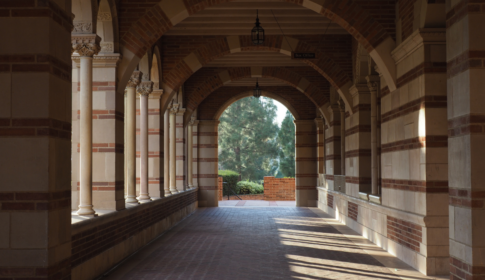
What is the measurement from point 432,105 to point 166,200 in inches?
283

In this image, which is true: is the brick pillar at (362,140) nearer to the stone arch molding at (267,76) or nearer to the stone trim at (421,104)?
the stone trim at (421,104)

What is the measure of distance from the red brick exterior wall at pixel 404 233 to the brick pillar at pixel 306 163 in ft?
36.9

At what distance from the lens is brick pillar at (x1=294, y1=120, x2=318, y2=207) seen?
19844 mm

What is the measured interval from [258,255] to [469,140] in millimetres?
4729

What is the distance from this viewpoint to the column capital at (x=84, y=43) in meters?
7.02

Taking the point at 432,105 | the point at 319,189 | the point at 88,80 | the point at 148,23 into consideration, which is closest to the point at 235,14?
the point at 148,23

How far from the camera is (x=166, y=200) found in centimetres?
1241

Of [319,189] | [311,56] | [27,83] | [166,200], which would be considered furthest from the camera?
[319,189]

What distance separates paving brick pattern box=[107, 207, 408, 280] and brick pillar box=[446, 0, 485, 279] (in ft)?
8.07

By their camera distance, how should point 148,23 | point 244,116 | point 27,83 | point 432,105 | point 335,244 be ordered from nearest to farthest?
1. point 27,83
2. point 432,105
3. point 148,23
4. point 335,244
5. point 244,116

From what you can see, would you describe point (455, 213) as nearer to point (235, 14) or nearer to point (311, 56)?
point (311, 56)

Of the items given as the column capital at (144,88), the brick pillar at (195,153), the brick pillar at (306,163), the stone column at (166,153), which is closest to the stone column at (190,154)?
the brick pillar at (195,153)

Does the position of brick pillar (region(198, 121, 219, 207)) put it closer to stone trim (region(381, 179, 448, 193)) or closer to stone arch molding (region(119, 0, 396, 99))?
stone arch molding (region(119, 0, 396, 99))

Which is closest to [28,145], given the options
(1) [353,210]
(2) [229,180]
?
(1) [353,210]
